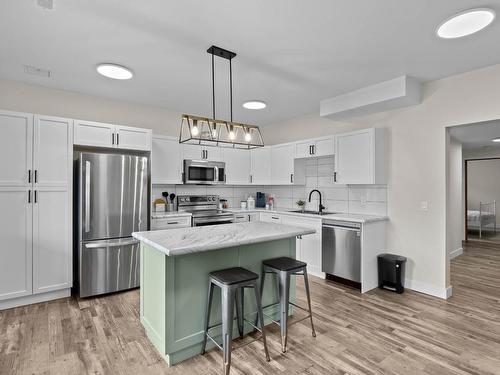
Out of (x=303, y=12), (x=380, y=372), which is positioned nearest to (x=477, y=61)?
(x=303, y=12)

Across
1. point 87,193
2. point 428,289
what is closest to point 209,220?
point 87,193

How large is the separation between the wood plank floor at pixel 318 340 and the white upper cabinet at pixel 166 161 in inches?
73.2

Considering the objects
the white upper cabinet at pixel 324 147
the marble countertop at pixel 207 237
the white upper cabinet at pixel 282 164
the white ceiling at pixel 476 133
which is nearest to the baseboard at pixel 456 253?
the white ceiling at pixel 476 133

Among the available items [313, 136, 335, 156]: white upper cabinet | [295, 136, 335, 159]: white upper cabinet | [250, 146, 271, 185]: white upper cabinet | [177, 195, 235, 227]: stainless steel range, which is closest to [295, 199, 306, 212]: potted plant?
[250, 146, 271, 185]: white upper cabinet

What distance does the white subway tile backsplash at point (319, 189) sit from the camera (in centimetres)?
414

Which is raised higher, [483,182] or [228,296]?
[483,182]

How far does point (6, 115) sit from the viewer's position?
306cm

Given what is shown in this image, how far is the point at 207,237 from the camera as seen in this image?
7.65 ft

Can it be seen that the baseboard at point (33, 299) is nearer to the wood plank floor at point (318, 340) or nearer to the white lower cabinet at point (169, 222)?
the wood plank floor at point (318, 340)

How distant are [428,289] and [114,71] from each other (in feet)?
15.2

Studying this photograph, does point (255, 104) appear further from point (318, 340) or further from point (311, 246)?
point (318, 340)

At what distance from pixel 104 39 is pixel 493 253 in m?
7.54

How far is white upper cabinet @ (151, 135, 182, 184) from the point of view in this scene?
14.5 feet

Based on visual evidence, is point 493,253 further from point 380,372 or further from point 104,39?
point 104,39
